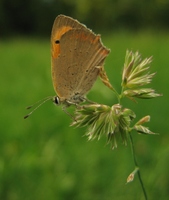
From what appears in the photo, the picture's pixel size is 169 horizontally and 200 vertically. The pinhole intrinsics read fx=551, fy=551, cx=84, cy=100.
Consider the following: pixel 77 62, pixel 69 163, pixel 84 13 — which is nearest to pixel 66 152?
pixel 69 163

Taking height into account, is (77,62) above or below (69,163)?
above

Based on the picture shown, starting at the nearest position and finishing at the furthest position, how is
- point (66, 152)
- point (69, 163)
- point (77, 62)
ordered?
point (77, 62) < point (69, 163) < point (66, 152)

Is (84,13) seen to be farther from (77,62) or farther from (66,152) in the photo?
(77,62)

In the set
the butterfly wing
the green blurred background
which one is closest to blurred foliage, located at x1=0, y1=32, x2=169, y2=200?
the green blurred background

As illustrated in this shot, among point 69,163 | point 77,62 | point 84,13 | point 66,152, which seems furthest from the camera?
point 84,13

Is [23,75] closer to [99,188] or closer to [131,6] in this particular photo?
[99,188]

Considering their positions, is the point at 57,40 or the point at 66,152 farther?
the point at 66,152

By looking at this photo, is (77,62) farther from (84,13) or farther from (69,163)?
(84,13)

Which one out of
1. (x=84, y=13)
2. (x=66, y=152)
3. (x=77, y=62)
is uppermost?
(x=77, y=62)

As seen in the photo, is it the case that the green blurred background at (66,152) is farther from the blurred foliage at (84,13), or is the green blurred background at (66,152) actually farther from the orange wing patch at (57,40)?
the blurred foliage at (84,13)
